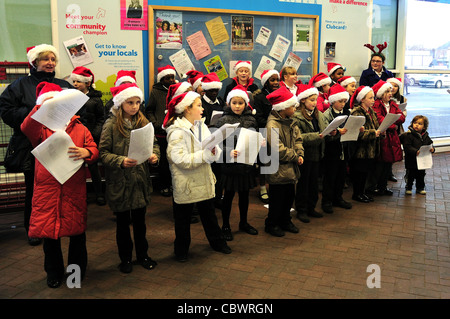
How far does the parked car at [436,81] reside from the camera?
430 inches

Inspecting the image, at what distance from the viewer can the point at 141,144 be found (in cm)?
354

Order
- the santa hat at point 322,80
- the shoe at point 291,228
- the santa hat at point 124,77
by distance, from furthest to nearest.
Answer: the santa hat at point 322,80 < the santa hat at point 124,77 < the shoe at point 291,228

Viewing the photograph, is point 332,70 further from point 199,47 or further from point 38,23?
point 38,23

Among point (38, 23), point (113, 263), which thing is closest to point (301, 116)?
point (113, 263)

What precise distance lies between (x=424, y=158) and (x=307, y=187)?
2084 millimetres

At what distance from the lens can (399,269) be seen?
404cm

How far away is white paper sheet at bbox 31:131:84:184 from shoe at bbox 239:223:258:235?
2.10m

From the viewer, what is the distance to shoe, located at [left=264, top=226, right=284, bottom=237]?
488 cm

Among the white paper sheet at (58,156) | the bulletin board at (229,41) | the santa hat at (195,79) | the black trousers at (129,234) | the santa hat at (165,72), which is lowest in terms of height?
the black trousers at (129,234)

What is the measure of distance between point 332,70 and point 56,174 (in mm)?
5360

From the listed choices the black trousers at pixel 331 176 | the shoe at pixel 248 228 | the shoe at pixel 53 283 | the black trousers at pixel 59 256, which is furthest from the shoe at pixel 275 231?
the shoe at pixel 53 283

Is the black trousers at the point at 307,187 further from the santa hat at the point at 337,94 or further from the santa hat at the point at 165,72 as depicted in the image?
the santa hat at the point at 165,72

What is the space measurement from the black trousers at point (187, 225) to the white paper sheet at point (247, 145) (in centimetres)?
50

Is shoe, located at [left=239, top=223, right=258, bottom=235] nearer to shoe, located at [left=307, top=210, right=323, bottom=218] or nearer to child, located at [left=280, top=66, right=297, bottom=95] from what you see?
shoe, located at [left=307, top=210, right=323, bottom=218]
